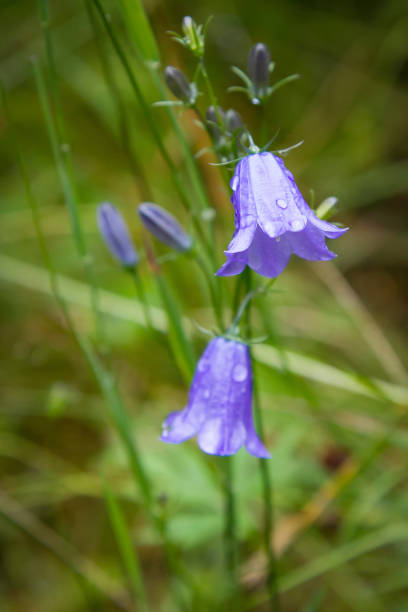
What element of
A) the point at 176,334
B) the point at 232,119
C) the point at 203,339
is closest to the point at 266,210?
the point at 232,119

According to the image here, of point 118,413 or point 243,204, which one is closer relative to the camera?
point 243,204

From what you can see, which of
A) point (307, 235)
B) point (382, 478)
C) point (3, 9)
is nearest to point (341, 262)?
point (382, 478)

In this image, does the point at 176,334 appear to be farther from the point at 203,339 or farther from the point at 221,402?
the point at 203,339

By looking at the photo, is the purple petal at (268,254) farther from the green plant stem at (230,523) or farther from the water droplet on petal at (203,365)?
the green plant stem at (230,523)

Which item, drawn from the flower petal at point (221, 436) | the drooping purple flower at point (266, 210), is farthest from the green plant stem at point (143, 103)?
the flower petal at point (221, 436)

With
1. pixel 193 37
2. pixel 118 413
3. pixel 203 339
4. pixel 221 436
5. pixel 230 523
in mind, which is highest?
pixel 193 37
